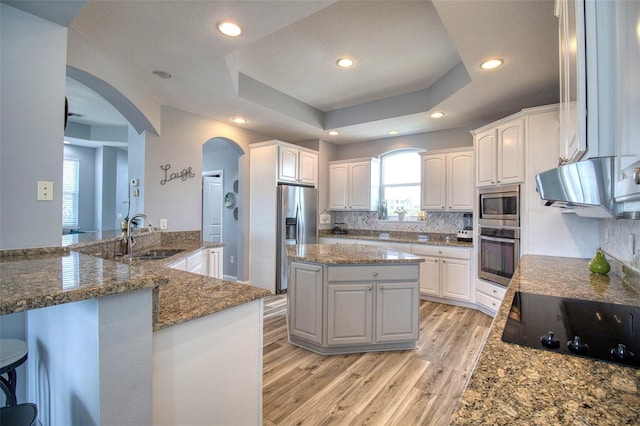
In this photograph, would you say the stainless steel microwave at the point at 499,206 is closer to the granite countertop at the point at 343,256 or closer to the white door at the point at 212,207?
the granite countertop at the point at 343,256

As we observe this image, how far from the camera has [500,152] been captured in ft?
11.0

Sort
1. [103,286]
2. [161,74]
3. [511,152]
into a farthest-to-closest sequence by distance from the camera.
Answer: [511,152] < [161,74] < [103,286]

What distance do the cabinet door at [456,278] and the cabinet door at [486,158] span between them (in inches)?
42.1

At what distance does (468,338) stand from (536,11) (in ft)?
9.06

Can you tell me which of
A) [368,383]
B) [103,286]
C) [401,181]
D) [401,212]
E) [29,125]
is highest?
[401,181]

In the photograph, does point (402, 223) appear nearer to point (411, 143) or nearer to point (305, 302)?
point (411, 143)

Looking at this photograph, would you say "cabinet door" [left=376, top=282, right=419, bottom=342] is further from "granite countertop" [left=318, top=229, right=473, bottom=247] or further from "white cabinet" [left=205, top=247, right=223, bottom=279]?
"white cabinet" [left=205, top=247, right=223, bottom=279]

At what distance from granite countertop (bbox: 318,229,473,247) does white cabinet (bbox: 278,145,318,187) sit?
1030mm

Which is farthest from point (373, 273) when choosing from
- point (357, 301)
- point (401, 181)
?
point (401, 181)

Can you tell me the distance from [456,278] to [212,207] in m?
4.45

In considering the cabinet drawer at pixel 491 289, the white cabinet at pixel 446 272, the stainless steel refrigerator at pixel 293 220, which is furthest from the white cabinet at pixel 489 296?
the stainless steel refrigerator at pixel 293 220

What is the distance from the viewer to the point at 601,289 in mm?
1625

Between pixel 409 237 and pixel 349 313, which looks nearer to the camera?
pixel 349 313

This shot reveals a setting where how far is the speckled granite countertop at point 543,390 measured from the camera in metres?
0.58
